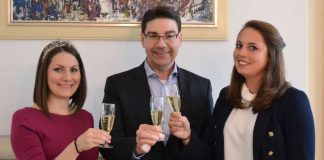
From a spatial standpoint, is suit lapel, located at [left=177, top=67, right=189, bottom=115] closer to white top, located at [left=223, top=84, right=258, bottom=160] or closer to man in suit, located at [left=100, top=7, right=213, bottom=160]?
man in suit, located at [left=100, top=7, right=213, bottom=160]

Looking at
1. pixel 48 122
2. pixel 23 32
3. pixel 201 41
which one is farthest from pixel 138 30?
pixel 48 122

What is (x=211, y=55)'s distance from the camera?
304 cm

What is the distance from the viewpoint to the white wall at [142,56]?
2.90 m

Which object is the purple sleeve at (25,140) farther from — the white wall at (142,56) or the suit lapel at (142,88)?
the white wall at (142,56)

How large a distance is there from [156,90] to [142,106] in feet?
0.50

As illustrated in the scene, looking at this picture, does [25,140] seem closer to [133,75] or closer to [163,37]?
[133,75]

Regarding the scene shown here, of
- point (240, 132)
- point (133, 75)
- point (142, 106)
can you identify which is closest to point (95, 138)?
point (142, 106)

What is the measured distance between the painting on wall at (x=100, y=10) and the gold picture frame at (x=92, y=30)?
3 centimetres

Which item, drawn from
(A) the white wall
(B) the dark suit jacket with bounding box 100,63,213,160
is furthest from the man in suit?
(A) the white wall

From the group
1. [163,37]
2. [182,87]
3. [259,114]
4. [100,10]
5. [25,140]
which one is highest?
[100,10]

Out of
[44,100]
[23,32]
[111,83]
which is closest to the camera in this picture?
[44,100]

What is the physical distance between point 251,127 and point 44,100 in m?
1.16

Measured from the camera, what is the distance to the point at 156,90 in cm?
250

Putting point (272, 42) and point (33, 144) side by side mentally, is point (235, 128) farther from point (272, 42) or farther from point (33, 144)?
point (33, 144)
